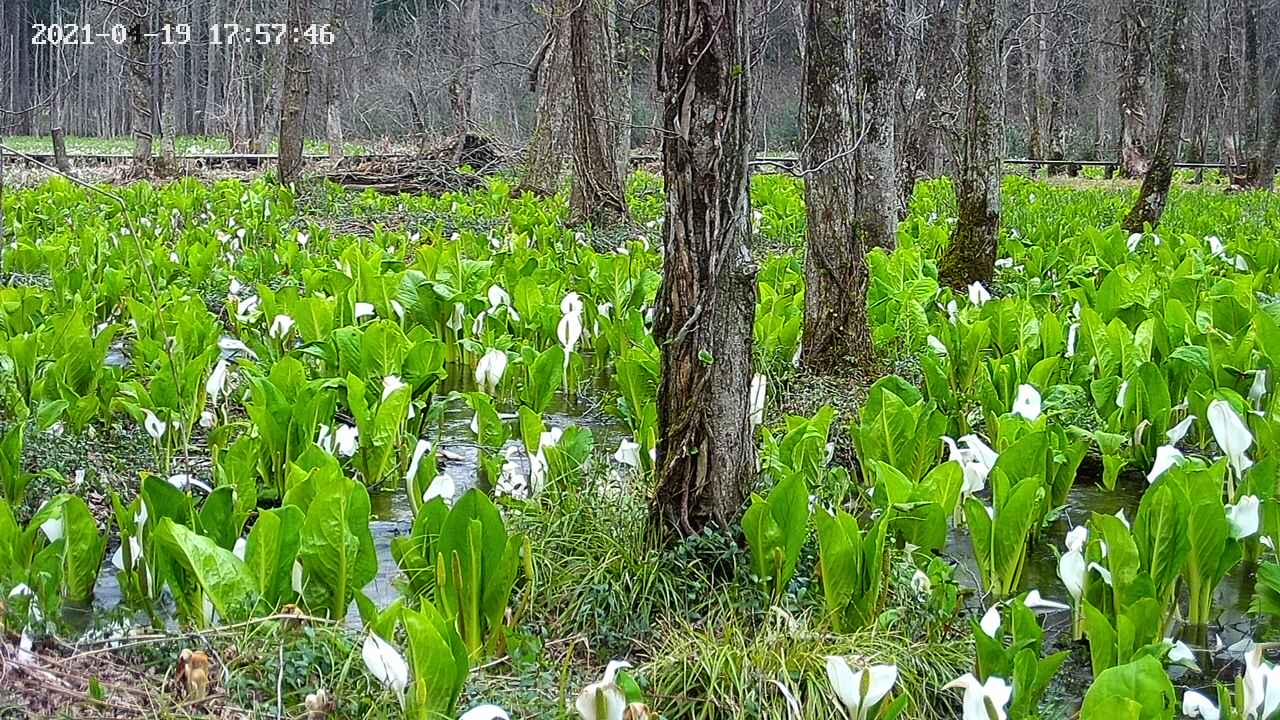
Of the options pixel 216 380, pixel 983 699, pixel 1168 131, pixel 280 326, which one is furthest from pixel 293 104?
pixel 983 699

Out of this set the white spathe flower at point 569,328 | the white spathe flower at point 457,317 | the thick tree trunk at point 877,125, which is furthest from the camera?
the thick tree trunk at point 877,125

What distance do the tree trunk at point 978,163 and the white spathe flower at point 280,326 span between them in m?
4.17

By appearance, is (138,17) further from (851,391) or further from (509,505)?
(509,505)

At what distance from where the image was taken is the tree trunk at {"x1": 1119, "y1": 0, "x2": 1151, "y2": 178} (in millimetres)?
18219

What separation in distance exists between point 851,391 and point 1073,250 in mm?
3551

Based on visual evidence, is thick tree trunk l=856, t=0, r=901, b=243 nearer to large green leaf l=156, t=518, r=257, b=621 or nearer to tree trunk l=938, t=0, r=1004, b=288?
tree trunk l=938, t=0, r=1004, b=288

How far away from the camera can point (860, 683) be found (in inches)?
95.7

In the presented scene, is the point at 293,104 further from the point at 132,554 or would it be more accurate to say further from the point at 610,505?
the point at 132,554

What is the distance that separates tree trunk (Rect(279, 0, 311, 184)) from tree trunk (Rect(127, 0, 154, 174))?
1.85 meters

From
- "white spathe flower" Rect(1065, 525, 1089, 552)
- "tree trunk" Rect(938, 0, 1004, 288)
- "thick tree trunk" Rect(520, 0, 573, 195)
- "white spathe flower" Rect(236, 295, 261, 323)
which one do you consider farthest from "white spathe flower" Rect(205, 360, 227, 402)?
"thick tree trunk" Rect(520, 0, 573, 195)

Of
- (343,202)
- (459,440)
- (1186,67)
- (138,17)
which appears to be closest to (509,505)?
(459,440)

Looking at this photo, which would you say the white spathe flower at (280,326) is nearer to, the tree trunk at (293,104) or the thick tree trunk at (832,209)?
the thick tree trunk at (832,209)

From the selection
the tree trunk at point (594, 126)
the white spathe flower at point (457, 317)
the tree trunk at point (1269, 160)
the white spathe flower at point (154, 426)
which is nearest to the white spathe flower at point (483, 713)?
the white spathe flower at point (154, 426)

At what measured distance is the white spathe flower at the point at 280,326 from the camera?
18.3 feet
